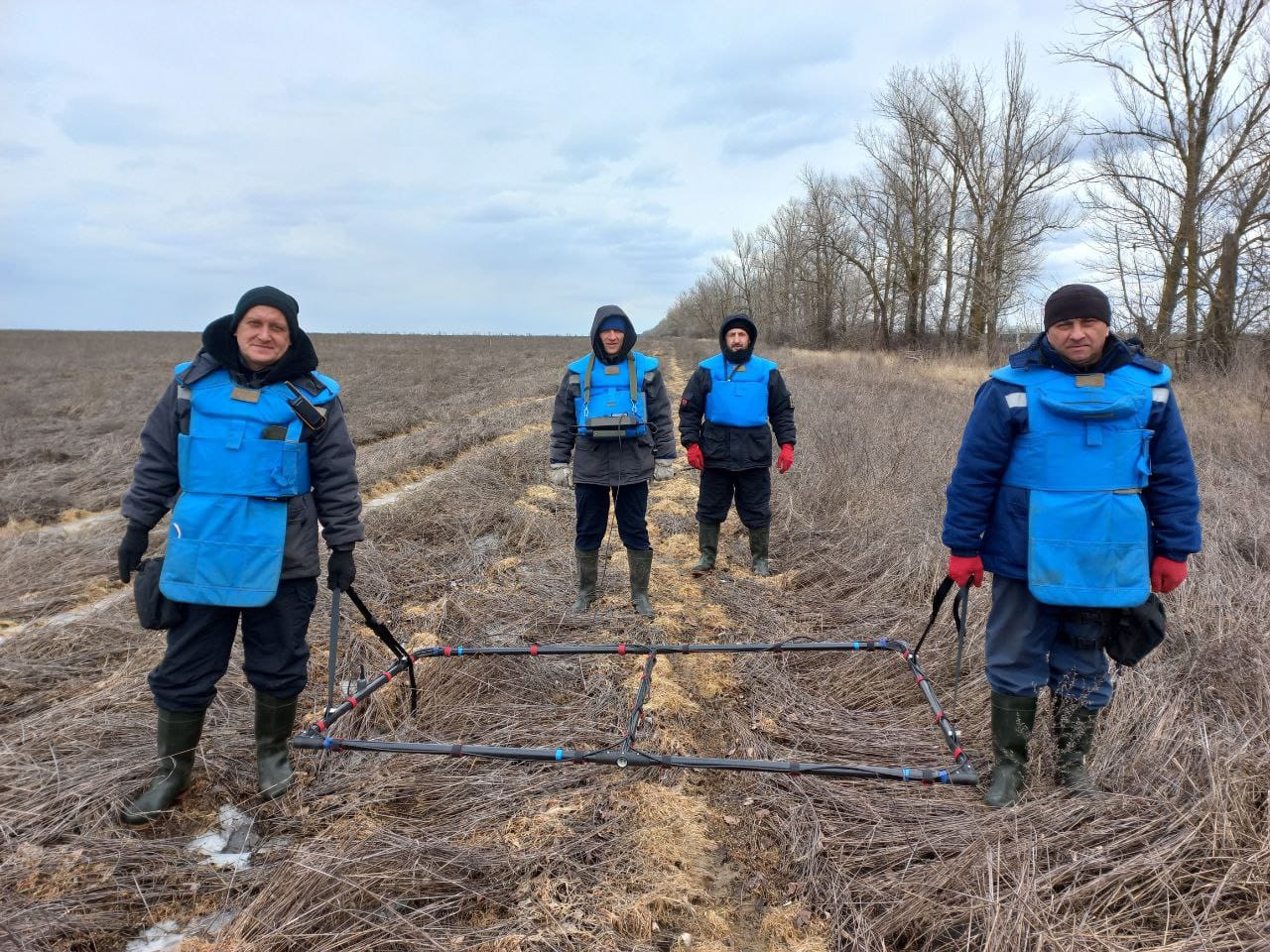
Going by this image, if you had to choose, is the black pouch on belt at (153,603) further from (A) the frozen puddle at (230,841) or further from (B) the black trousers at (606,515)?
(B) the black trousers at (606,515)

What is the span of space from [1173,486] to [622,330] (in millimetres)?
3027

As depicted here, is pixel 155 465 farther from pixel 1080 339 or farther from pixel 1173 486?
pixel 1173 486

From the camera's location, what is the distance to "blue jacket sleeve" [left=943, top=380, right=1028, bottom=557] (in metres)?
2.46

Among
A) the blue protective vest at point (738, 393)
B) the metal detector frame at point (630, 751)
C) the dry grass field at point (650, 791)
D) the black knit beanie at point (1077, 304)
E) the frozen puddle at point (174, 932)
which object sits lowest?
the frozen puddle at point (174, 932)

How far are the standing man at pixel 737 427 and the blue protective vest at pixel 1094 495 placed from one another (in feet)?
9.56

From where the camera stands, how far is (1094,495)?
7.75 ft

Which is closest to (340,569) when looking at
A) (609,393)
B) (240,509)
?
(240,509)

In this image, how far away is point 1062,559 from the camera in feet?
7.80

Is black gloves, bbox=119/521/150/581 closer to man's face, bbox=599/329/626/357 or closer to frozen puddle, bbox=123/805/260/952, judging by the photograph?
frozen puddle, bbox=123/805/260/952

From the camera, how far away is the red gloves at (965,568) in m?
2.62

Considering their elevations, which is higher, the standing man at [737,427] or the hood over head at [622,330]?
the hood over head at [622,330]

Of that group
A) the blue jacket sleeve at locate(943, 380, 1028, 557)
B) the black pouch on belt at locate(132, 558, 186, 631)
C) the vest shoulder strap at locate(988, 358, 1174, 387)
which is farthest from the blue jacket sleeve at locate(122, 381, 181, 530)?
the vest shoulder strap at locate(988, 358, 1174, 387)

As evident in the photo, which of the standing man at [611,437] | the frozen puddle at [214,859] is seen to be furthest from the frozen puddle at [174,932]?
the standing man at [611,437]

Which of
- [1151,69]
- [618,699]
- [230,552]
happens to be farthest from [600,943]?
[1151,69]
